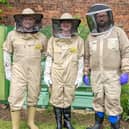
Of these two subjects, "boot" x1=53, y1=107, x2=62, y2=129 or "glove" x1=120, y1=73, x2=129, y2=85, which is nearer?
"glove" x1=120, y1=73, x2=129, y2=85

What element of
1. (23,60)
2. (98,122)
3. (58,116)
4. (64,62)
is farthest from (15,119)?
(98,122)

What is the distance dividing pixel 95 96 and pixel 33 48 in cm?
123

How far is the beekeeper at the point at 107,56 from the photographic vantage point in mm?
7141

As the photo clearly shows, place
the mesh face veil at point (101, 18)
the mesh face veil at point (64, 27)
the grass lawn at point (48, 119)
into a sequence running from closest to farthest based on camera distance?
the mesh face veil at point (101, 18) < the mesh face veil at point (64, 27) < the grass lawn at point (48, 119)

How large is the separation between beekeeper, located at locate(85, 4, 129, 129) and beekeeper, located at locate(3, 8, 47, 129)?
87 centimetres

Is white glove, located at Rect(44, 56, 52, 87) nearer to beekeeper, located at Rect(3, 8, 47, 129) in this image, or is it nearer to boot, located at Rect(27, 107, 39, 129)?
beekeeper, located at Rect(3, 8, 47, 129)

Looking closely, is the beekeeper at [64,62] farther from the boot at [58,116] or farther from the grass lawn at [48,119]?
the grass lawn at [48,119]

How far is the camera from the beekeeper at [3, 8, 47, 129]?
7.38 meters

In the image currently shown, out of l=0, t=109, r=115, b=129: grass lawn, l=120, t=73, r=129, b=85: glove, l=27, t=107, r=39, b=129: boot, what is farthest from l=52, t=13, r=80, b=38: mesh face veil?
l=0, t=109, r=115, b=129: grass lawn

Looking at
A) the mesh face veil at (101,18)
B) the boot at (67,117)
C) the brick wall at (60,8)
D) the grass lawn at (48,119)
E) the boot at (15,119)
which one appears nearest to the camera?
the mesh face veil at (101,18)

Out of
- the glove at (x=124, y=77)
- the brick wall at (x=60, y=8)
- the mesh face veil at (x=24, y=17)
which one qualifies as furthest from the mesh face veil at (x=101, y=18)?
the brick wall at (x=60, y=8)

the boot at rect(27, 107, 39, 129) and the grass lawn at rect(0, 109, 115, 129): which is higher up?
the boot at rect(27, 107, 39, 129)

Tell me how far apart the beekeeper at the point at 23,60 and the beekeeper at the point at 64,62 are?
→ 0.21m

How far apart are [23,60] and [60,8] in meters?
2.75
